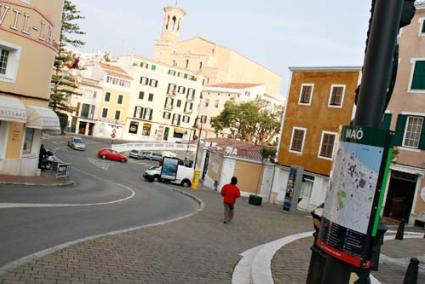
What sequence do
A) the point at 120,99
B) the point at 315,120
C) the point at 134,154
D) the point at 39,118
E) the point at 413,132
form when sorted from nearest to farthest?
1. the point at 39,118
2. the point at 413,132
3. the point at 315,120
4. the point at 134,154
5. the point at 120,99

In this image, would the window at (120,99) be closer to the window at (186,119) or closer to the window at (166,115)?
the window at (166,115)

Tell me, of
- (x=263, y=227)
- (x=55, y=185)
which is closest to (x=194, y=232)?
(x=263, y=227)

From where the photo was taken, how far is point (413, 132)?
27.7 m

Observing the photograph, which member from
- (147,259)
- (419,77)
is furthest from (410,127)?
(147,259)

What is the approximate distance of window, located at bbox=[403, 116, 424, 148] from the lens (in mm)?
27344

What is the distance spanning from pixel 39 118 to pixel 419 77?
21.4 meters

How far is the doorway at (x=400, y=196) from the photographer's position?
27969 millimetres

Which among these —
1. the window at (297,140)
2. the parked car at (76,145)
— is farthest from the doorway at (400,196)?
the parked car at (76,145)

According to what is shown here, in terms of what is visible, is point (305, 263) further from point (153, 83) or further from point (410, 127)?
point (153, 83)

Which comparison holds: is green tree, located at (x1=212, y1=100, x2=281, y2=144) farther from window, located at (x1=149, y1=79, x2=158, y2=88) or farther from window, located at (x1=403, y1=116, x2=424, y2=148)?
window, located at (x1=403, y1=116, x2=424, y2=148)

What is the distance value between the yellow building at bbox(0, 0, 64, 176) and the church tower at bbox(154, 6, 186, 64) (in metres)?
82.0

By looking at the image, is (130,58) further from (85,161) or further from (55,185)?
(55,185)

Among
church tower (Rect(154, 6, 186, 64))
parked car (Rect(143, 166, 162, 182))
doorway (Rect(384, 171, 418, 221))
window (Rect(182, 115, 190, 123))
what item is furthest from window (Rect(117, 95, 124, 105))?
doorway (Rect(384, 171, 418, 221))

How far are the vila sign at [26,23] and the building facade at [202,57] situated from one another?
7774cm
